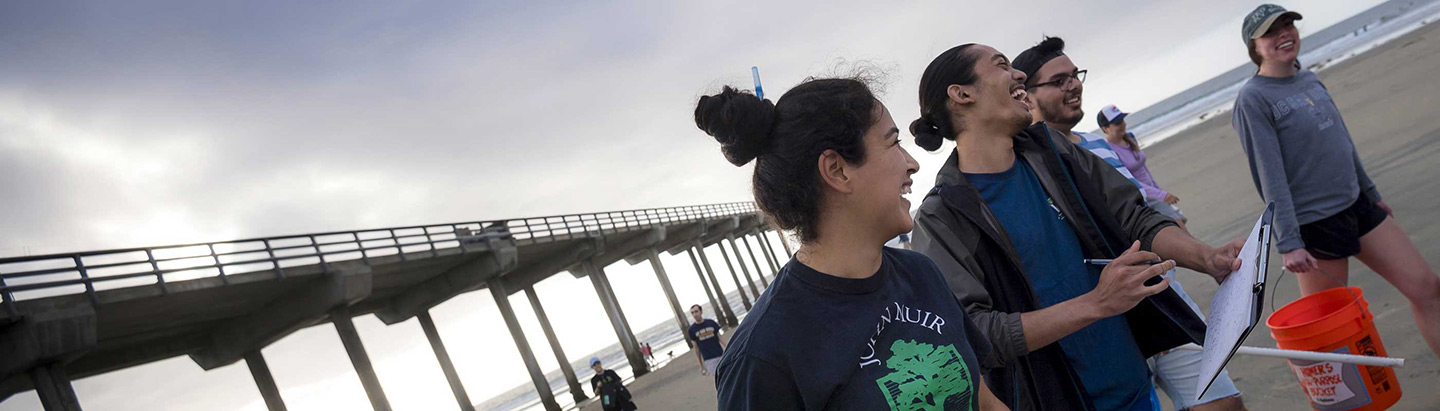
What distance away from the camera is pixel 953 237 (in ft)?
7.66

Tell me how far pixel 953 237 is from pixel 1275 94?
212cm

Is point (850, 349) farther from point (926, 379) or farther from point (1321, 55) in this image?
point (1321, 55)

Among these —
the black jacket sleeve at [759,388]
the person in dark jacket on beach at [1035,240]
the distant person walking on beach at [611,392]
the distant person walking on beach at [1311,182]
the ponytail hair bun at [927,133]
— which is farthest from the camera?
the distant person walking on beach at [611,392]

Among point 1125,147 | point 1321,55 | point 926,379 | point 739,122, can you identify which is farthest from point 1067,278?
point 1321,55

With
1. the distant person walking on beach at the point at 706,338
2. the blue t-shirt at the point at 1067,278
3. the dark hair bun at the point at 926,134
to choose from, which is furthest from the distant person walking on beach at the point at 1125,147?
the distant person walking on beach at the point at 706,338

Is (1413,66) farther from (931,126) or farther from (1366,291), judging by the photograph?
(931,126)

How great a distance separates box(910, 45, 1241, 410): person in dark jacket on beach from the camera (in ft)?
7.50

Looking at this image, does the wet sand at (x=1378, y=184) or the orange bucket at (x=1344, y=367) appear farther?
the wet sand at (x=1378, y=184)

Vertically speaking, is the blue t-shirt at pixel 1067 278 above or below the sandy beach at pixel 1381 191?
above

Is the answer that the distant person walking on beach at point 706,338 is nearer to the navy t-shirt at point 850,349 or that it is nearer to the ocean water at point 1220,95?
the ocean water at point 1220,95

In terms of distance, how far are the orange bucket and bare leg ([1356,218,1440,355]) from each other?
589mm

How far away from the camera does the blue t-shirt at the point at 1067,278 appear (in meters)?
2.34

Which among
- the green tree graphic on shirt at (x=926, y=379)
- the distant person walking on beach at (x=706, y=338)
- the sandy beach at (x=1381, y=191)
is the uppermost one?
the green tree graphic on shirt at (x=926, y=379)

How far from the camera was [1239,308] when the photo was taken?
1.72m
